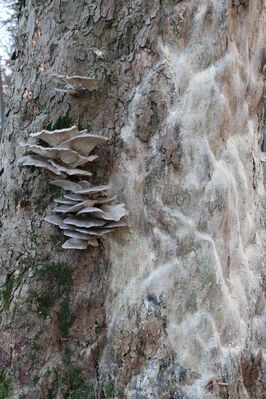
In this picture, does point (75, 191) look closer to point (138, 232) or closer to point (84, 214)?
point (84, 214)

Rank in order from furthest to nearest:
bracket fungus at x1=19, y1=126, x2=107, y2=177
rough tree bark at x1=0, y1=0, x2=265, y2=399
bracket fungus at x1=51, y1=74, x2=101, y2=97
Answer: rough tree bark at x1=0, y1=0, x2=265, y2=399 < bracket fungus at x1=51, y1=74, x2=101, y2=97 < bracket fungus at x1=19, y1=126, x2=107, y2=177

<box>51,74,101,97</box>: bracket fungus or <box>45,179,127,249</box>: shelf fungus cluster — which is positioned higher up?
<box>51,74,101,97</box>: bracket fungus

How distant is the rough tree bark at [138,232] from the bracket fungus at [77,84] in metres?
0.08

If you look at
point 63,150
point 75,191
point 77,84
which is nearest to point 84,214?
point 75,191

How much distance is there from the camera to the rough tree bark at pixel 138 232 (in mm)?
2443

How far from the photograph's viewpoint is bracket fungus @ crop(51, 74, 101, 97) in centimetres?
227

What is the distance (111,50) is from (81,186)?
3.71ft

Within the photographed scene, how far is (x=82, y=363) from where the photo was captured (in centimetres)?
250

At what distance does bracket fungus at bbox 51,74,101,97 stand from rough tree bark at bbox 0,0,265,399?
0.08m

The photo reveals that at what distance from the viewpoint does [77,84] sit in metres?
2.41

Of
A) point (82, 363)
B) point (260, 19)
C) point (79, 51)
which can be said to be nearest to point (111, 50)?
point (79, 51)

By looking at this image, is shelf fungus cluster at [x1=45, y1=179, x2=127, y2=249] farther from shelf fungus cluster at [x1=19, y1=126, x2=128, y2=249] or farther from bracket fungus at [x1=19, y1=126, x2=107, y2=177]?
bracket fungus at [x1=19, y1=126, x2=107, y2=177]

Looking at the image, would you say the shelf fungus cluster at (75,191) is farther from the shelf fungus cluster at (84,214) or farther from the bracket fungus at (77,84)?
the bracket fungus at (77,84)

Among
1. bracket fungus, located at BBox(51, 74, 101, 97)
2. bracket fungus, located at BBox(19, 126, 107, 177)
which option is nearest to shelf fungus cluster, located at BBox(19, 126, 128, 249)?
bracket fungus, located at BBox(19, 126, 107, 177)
